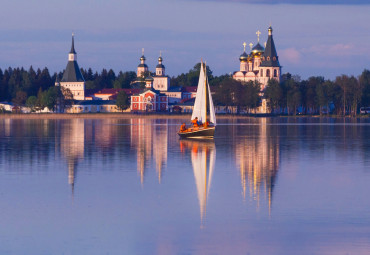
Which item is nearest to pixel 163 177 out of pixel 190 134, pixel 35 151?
pixel 35 151

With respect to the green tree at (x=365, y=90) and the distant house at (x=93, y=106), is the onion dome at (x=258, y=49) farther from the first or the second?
the distant house at (x=93, y=106)

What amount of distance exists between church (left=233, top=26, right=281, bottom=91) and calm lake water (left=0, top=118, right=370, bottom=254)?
15166cm

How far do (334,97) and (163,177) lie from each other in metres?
132

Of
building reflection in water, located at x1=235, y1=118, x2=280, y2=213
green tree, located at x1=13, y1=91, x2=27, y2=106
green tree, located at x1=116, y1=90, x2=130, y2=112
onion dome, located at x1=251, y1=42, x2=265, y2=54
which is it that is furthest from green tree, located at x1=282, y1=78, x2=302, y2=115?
building reflection in water, located at x1=235, y1=118, x2=280, y2=213

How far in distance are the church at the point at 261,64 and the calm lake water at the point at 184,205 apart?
151661mm

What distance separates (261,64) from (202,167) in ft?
519

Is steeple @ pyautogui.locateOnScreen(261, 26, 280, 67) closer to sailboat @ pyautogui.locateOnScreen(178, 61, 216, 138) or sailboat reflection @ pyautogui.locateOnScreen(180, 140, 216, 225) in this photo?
sailboat @ pyautogui.locateOnScreen(178, 61, 216, 138)

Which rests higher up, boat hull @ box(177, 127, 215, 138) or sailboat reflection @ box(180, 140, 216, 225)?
boat hull @ box(177, 127, 215, 138)

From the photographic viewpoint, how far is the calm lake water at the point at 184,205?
50.5 feet

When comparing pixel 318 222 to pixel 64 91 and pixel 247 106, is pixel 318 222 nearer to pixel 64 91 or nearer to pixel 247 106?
pixel 247 106

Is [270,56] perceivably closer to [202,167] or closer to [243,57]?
[243,57]

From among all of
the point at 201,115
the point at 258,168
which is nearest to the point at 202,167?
the point at 258,168

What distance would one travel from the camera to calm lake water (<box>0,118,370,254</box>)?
50.5 feet

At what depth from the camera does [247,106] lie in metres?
159
